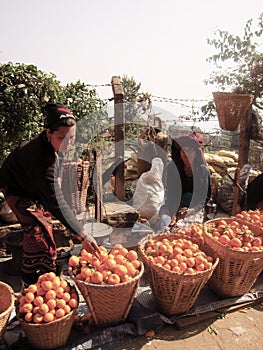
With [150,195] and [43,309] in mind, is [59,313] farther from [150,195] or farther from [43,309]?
[150,195]

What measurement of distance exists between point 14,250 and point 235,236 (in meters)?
2.42

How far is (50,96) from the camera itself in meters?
4.51

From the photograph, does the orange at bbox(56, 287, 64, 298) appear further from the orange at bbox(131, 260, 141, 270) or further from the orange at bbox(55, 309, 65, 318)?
the orange at bbox(131, 260, 141, 270)

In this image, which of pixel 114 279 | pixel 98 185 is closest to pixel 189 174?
pixel 98 185

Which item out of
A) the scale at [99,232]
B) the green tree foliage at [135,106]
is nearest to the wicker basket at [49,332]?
the scale at [99,232]

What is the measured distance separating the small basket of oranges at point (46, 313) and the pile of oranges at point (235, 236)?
1.39 meters

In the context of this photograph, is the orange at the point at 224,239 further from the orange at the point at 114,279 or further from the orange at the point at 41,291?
the orange at the point at 41,291

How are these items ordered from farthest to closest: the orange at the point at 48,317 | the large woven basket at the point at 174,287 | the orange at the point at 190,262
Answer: the orange at the point at 190,262, the large woven basket at the point at 174,287, the orange at the point at 48,317

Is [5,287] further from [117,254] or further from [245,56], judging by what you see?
[245,56]

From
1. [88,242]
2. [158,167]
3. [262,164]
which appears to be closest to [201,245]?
[88,242]

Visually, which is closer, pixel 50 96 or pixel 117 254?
pixel 117 254

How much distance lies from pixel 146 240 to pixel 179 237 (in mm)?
351

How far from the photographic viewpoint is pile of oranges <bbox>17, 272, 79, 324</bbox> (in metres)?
2.03

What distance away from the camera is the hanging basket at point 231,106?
5.58 m
